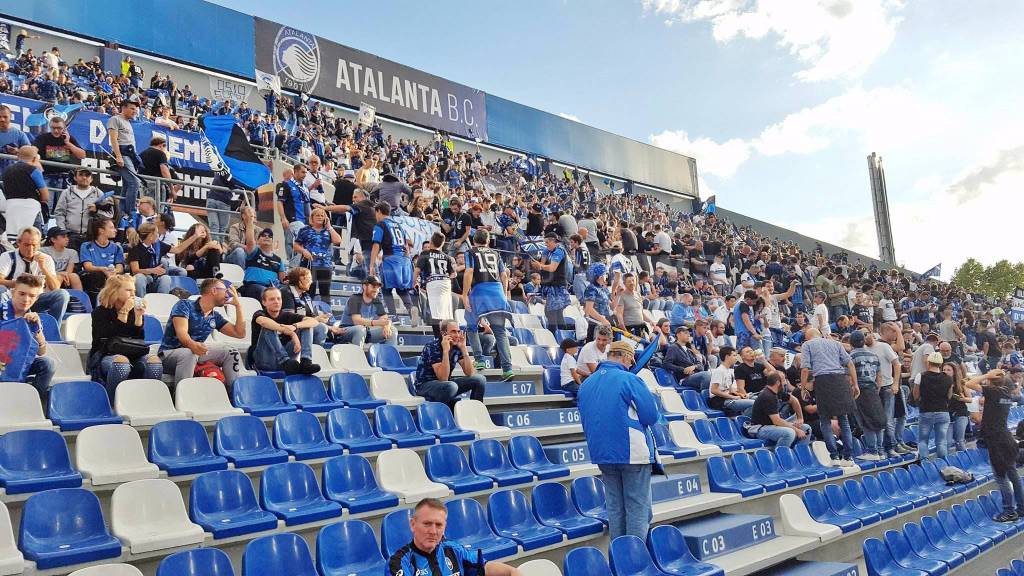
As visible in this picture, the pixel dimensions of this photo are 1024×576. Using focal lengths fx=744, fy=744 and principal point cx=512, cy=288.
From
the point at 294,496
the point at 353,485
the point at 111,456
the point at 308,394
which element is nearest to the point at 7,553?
the point at 111,456

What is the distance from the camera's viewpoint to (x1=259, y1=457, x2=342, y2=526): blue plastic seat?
161 inches

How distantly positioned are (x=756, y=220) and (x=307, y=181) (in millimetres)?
30971

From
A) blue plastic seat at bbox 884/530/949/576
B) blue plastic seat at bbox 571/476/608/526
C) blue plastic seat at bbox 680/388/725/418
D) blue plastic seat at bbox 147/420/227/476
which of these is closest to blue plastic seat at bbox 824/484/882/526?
blue plastic seat at bbox 884/530/949/576

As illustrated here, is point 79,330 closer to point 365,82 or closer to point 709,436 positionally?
point 709,436

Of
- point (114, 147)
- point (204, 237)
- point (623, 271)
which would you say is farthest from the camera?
point (623, 271)

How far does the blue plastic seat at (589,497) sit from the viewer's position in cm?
521

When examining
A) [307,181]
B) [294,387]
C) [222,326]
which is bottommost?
[294,387]

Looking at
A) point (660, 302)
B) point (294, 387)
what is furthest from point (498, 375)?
point (660, 302)

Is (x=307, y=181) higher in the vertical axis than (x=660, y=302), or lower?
higher

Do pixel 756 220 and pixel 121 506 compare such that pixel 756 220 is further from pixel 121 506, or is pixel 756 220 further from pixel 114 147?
pixel 121 506

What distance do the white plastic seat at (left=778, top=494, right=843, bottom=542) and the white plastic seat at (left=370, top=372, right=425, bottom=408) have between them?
10.4 ft

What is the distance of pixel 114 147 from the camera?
7941 mm

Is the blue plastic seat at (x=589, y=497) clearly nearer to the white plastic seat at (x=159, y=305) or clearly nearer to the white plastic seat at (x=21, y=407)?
the white plastic seat at (x=21, y=407)

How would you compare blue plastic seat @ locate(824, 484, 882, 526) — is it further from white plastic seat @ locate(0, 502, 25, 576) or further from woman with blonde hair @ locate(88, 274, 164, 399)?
white plastic seat @ locate(0, 502, 25, 576)
